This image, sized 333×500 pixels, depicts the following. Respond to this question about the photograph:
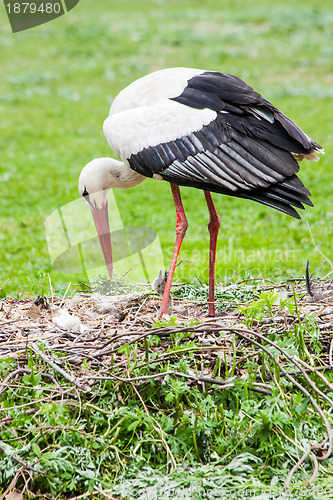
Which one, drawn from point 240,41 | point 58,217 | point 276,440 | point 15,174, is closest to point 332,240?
point 58,217

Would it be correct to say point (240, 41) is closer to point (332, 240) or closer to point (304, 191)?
point (332, 240)

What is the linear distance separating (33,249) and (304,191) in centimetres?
442

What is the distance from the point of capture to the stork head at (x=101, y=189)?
5227 millimetres

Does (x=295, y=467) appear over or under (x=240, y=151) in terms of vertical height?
under

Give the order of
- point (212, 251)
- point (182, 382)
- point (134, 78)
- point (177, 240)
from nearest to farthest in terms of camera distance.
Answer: point (182, 382)
point (177, 240)
point (212, 251)
point (134, 78)

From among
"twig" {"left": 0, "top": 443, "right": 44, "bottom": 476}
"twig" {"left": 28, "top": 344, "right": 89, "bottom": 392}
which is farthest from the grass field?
"twig" {"left": 0, "top": 443, "right": 44, "bottom": 476}

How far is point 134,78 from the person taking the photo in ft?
60.6

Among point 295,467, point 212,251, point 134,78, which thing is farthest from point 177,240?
point 134,78

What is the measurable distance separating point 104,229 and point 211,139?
1.34m

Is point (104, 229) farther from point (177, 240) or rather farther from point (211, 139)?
point (211, 139)

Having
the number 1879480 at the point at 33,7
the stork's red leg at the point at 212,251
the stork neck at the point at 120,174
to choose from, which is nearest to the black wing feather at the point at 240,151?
the stork's red leg at the point at 212,251

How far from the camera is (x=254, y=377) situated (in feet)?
12.8

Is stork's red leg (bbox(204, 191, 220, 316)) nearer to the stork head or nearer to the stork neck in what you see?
the stork neck

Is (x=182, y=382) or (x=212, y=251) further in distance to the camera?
(x=212, y=251)
